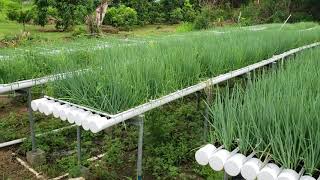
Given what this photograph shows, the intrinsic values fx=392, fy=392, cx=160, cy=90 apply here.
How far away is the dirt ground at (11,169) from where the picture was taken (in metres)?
3.41

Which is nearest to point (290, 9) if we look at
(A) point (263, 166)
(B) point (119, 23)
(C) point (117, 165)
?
(B) point (119, 23)

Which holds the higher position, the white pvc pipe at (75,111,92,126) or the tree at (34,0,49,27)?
the tree at (34,0,49,27)

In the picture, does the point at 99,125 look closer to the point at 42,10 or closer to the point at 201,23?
the point at 42,10

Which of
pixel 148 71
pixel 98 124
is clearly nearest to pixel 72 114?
pixel 98 124

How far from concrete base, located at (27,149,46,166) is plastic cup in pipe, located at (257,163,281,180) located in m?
2.35

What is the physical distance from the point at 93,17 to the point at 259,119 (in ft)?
35.0

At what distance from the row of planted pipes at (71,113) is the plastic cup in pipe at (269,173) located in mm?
1204

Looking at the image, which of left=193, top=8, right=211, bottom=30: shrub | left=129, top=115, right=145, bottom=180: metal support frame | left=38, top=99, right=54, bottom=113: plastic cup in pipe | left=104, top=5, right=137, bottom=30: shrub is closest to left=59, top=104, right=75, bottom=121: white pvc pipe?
left=38, top=99, right=54, bottom=113: plastic cup in pipe

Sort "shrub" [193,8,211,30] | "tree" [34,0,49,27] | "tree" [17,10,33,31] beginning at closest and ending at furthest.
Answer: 1. "tree" [17,10,33,31]
2. "tree" [34,0,49,27]
3. "shrub" [193,8,211,30]

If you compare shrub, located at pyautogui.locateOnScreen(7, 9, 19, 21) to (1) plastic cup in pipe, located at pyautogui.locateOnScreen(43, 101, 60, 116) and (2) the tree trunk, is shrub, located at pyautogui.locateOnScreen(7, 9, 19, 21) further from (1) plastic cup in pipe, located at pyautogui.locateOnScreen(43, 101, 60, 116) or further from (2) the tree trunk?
(1) plastic cup in pipe, located at pyautogui.locateOnScreen(43, 101, 60, 116)

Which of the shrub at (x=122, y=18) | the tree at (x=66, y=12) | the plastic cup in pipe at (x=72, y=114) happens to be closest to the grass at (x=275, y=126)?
the plastic cup in pipe at (x=72, y=114)

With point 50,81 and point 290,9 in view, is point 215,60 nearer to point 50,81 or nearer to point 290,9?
point 50,81

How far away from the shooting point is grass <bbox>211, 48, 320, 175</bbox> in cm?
197

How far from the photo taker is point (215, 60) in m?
4.23
